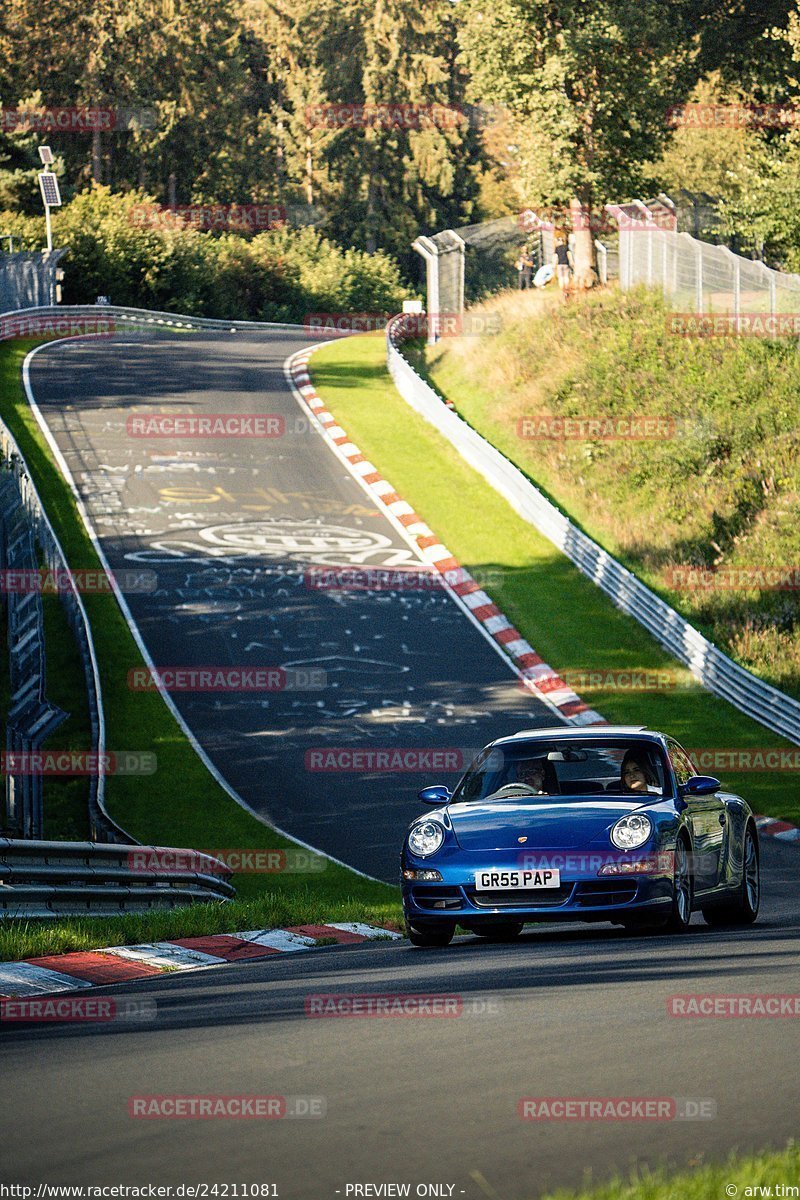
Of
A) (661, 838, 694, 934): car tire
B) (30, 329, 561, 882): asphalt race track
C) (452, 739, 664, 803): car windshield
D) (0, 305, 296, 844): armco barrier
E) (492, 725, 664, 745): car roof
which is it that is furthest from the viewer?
(30, 329, 561, 882): asphalt race track

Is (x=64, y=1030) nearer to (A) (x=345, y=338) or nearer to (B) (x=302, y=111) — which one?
(A) (x=345, y=338)

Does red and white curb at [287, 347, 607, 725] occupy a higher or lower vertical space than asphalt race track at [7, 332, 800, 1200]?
lower

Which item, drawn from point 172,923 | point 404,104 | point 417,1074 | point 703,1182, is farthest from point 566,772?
point 404,104

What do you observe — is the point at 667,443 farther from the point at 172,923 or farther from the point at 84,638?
the point at 172,923

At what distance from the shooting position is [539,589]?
2880 centimetres

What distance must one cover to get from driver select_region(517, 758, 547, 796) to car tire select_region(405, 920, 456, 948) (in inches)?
45.5

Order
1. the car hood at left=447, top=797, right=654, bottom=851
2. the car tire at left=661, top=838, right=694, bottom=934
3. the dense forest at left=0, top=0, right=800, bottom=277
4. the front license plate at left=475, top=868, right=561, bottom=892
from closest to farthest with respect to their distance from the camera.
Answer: the front license plate at left=475, top=868, right=561, bottom=892, the car hood at left=447, top=797, right=654, bottom=851, the car tire at left=661, top=838, right=694, bottom=934, the dense forest at left=0, top=0, right=800, bottom=277

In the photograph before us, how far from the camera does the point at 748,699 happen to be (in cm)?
2348

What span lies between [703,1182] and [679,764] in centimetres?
721

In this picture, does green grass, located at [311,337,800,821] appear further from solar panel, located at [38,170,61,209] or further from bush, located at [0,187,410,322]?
bush, located at [0,187,410,322]

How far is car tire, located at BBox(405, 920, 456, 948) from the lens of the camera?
10.2 meters

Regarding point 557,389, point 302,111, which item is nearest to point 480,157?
point 302,111

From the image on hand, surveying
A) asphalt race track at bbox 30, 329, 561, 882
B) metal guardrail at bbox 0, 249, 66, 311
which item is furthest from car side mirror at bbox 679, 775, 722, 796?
metal guardrail at bbox 0, 249, 66, 311

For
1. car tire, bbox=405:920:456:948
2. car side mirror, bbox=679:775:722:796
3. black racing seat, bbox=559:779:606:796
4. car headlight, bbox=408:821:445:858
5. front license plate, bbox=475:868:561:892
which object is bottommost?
car tire, bbox=405:920:456:948
